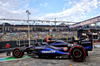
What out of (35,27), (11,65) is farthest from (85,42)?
(35,27)

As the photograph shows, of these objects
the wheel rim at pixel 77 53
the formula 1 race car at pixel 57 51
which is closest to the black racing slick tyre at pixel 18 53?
the formula 1 race car at pixel 57 51

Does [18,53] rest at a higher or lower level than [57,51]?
lower

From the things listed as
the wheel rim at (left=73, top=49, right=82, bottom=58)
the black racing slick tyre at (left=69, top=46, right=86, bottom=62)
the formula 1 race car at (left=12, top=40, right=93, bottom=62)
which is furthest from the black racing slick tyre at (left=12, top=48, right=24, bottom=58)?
the wheel rim at (left=73, top=49, right=82, bottom=58)

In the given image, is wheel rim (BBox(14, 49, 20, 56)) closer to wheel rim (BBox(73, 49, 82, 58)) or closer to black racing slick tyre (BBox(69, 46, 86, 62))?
black racing slick tyre (BBox(69, 46, 86, 62))

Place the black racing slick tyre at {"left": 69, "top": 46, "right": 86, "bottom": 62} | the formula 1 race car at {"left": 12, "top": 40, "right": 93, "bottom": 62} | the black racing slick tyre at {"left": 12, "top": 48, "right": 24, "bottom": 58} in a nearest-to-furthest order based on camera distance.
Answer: the black racing slick tyre at {"left": 69, "top": 46, "right": 86, "bottom": 62} < the formula 1 race car at {"left": 12, "top": 40, "right": 93, "bottom": 62} < the black racing slick tyre at {"left": 12, "top": 48, "right": 24, "bottom": 58}

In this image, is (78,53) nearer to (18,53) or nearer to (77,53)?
(77,53)

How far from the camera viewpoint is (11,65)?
160 inches

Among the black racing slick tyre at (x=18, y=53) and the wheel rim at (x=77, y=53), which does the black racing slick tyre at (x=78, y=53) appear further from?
the black racing slick tyre at (x=18, y=53)

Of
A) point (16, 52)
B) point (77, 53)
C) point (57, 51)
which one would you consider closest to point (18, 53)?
point (16, 52)

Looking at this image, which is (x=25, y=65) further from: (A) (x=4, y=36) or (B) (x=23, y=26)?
(B) (x=23, y=26)

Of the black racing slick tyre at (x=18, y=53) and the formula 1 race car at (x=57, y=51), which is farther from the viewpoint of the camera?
the black racing slick tyre at (x=18, y=53)

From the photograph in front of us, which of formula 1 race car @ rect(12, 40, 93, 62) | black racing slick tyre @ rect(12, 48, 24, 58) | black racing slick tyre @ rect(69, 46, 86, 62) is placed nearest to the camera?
black racing slick tyre @ rect(69, 46, 86, 62)

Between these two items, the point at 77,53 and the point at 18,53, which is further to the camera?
the point at 18,53

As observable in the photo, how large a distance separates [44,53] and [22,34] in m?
23.0
